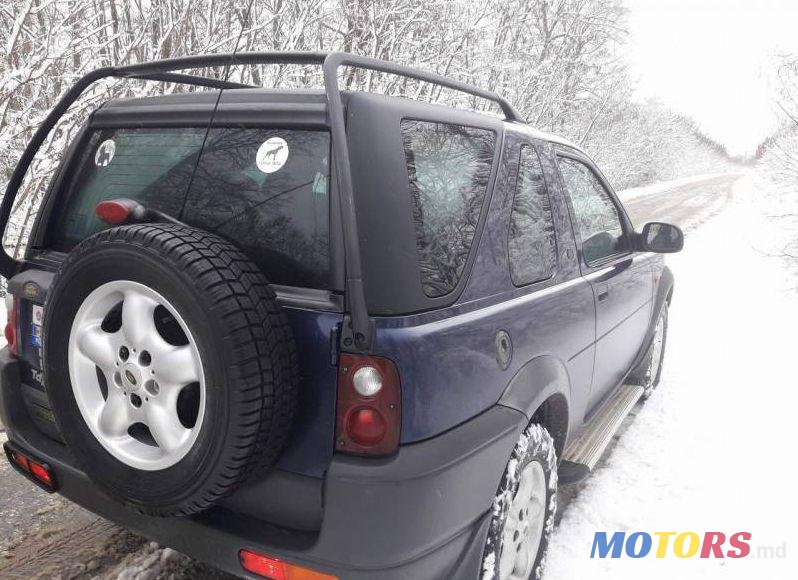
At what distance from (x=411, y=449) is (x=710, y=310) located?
716 centimetres

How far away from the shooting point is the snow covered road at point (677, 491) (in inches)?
94.7

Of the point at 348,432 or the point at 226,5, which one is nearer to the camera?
the point at 348,432

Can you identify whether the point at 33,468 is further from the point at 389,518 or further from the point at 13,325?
the point at 389,518

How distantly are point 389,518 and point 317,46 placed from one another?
10.4 meters

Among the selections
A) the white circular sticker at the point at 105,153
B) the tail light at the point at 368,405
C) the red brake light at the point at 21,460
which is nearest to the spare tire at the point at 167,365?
the tail light at the point at 368,405

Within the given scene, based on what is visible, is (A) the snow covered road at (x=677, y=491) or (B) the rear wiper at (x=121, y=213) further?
(A) the snow covered road at (x=677, y=491)

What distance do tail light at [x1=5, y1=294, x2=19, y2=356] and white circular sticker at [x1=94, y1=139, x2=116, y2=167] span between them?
2.10 ft

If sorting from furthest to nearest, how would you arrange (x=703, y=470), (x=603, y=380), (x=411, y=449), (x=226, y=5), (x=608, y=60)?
(x=608, y=60)
(x=226, y=5)
(x=703, y=470)
(x=603, y=380)
(x=411, y=449)

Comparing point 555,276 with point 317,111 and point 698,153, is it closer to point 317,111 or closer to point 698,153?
point 317,111

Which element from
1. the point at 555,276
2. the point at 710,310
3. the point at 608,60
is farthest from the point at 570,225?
the point at 608,60

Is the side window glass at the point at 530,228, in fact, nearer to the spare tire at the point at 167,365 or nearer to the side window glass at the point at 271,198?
the side window glass at the point at 271,198

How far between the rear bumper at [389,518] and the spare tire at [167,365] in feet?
0.54

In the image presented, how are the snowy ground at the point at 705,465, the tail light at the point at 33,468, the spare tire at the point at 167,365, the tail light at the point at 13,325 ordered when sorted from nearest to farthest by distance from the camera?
the spare tire at the point at 167,365 < the tail light at the point at 33,468 < the tail light at the point at 13,325 < the snowy ground at the point at 705,465

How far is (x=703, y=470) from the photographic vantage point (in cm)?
345
